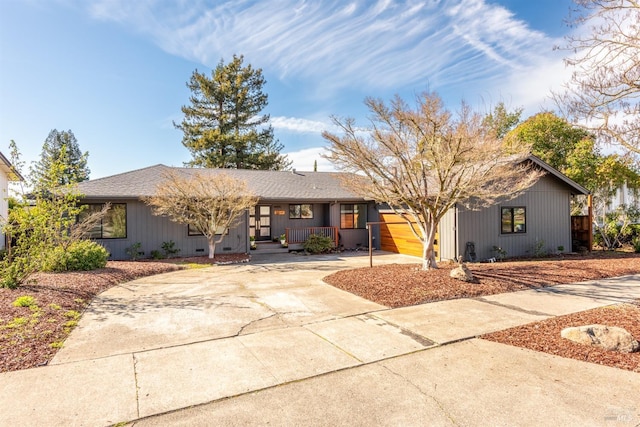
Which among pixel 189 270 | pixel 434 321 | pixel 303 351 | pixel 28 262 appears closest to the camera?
pixel 303 351

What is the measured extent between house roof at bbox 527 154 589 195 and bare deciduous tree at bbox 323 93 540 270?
3.72m

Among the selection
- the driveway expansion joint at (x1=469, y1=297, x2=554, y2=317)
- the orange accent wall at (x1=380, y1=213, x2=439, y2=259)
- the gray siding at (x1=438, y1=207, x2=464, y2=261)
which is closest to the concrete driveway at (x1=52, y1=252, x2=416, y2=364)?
the driveway expansion joint at (x1=469, y1=297, x2=554, y2=317)

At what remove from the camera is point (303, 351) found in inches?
169

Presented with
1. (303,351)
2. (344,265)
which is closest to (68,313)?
(303,351)

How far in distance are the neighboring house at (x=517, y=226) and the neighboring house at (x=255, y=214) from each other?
3.31m

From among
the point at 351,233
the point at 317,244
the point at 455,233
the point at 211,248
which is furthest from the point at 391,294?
the point at 351,233

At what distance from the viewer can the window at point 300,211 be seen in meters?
17.2

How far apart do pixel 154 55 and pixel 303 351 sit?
1250 centimetres

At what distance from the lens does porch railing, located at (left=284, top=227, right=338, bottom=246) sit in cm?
1583

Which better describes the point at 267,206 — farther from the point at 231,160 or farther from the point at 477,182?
the point at 231,160

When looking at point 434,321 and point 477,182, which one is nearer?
point 434,321

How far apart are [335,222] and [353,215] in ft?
3.71

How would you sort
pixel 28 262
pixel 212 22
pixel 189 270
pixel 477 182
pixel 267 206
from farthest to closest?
pixel 267 206 < pixel 189 270 < pixel 212 22 < pixel 477 182 < pixel 28 262

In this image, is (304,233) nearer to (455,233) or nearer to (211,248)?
(211,248)
